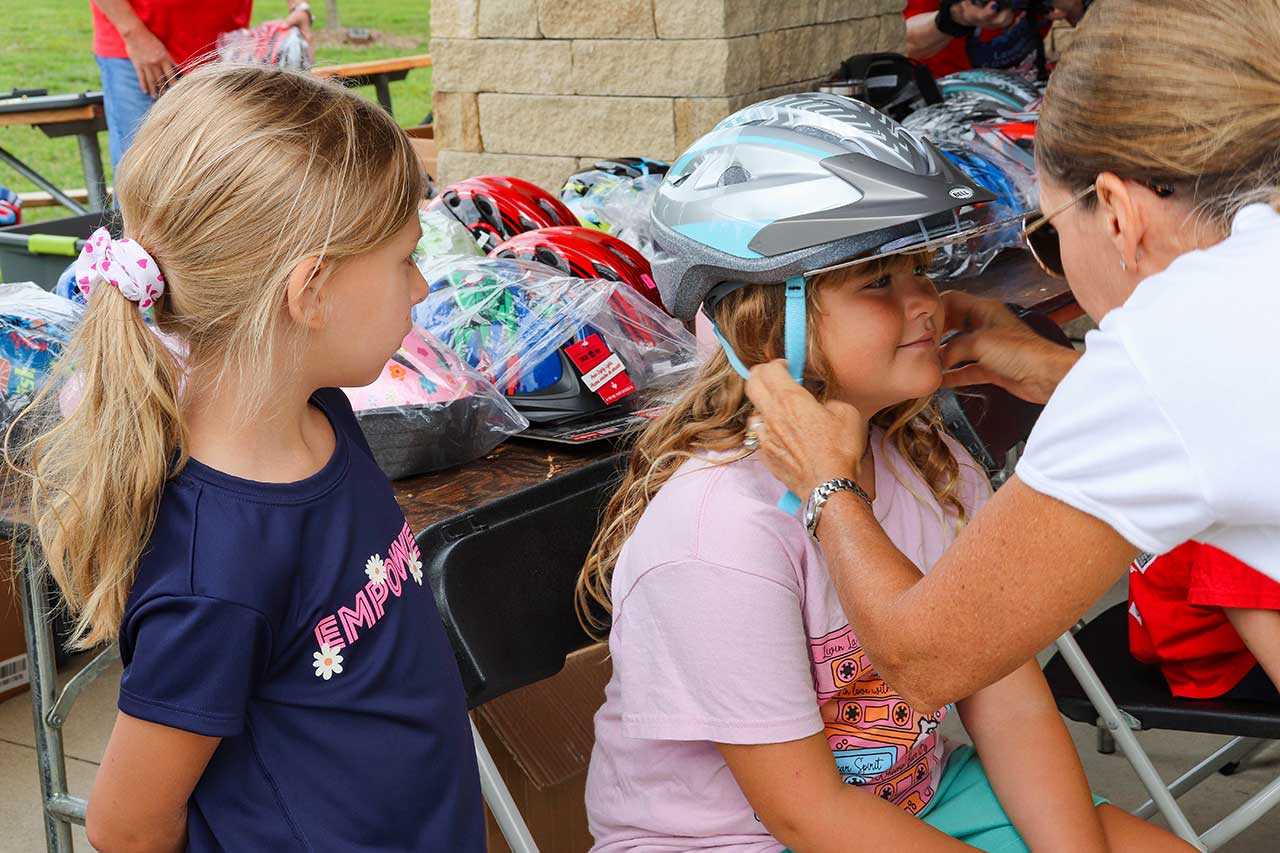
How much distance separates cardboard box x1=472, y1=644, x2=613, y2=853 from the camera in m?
2.41

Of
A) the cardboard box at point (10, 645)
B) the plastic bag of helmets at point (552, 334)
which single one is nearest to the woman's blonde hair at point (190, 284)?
the plastic bag of helmets at point (552, 334)

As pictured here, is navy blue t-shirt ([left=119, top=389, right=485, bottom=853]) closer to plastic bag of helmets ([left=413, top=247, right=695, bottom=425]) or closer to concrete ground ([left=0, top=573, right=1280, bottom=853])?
plastic bag of helmets ([left=413, top=247, right=695, bottom=425])

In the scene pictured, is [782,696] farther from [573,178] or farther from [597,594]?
[573,178]

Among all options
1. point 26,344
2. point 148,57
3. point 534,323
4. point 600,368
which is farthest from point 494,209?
point 148,57

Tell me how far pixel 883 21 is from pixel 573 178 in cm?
168

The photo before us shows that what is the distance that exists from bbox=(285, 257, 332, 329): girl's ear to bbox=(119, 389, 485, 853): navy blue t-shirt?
181 millimetres

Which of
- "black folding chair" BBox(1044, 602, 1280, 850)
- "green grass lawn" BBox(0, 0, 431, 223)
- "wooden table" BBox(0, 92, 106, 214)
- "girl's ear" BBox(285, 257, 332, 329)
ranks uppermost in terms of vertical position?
"girl's ear" BBox(285, 257, 332, 329)

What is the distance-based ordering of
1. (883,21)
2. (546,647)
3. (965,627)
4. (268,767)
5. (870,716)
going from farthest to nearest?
(883,21)
(546,647)
(870,716)
(268,767)
(965,627)

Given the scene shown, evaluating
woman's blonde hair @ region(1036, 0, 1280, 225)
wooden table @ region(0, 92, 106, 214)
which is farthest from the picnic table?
wooden table @ region(0, 92, 106, 214)

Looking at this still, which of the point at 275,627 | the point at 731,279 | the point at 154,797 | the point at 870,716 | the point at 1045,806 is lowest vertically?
the point at 1045,806

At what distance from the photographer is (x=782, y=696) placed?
1.57 meters

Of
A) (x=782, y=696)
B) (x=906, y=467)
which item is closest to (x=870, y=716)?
(x=782, y=696)

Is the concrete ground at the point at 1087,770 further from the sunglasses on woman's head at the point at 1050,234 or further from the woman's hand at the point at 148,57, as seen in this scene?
the woman's hand at the point at 148,57

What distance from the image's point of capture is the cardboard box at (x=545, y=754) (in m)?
2.41
